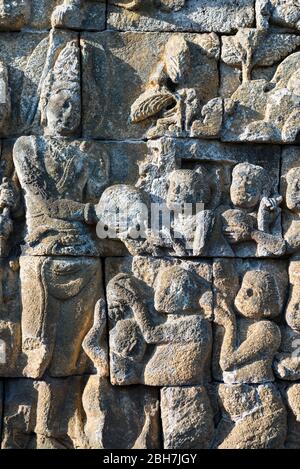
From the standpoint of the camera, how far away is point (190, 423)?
18.9ft

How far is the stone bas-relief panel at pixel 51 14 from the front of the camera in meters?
5.98

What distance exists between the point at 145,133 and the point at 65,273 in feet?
4.19

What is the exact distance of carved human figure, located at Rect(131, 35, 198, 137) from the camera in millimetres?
6039

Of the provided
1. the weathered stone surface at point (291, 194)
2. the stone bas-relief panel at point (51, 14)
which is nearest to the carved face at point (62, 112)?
the stone bas-relief panel at point (51, 14)

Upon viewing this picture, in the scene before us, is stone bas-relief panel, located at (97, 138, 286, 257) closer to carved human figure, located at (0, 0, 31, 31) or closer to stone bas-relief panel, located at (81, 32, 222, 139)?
stone bas-relief panel, located at (81, 32, 222, 139)

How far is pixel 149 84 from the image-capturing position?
6.16m

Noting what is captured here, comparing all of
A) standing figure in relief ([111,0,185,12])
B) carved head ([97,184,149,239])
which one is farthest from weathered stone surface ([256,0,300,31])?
carved head ([97,184,149,239])

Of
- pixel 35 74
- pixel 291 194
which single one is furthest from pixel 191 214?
pixel 35 74

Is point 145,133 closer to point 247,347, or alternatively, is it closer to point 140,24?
point 140,24

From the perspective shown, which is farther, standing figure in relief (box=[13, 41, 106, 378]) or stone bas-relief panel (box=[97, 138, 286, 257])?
stone bas-relief panel (box=[97, 138, 286, 257])

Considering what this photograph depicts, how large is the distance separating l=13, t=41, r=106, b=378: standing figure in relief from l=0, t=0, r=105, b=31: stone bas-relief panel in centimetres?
22

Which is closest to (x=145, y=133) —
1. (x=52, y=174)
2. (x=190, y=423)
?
(x=52, y=174)

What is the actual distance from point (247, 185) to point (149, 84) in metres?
1.12

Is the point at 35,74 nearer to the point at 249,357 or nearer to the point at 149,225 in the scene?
the point at 149,225
